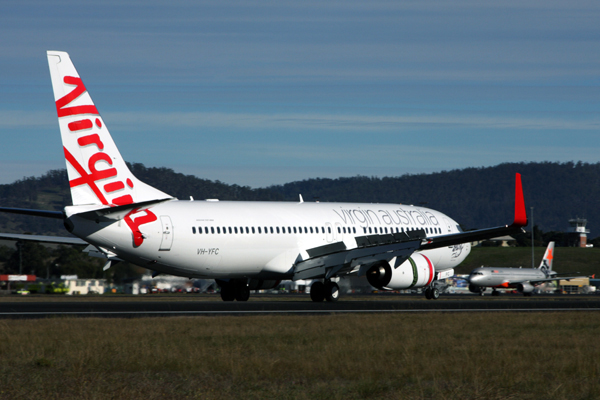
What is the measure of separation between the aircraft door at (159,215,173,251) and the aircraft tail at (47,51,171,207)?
2.07 metres

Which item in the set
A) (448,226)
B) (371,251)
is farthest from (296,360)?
(448,226)

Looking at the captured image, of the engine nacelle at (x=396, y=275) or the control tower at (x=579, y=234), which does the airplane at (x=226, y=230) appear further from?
the control tower at (x=579, y=234)

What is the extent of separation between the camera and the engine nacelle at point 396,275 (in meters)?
34.8

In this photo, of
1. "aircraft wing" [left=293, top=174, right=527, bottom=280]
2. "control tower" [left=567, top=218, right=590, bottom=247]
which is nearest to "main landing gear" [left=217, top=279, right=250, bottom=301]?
"aircraft wing" [left=293, top=174, right=527, bottom=280]

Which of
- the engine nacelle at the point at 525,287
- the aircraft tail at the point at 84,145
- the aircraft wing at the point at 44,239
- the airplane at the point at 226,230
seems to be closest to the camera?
the aircraft tail at the point at 84,145

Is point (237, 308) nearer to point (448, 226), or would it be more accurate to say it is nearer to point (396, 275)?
point (396, 275)

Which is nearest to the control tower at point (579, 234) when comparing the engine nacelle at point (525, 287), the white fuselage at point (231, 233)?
the engine nacelle at point (525, 287)

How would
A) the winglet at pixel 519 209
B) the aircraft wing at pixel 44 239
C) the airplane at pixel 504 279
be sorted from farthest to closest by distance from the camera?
the airplane at pixel 504 279 → the aircraft wing at pixel 44 239 → the winglet at pixel 519 209

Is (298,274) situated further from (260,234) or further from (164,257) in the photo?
(164,257)

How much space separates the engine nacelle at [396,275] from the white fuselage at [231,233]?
11.5 ft

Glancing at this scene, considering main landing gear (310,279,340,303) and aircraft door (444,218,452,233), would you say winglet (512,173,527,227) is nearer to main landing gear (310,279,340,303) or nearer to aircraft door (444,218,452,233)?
main landing gear (310,279,340,303)

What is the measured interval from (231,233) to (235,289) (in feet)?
17.3

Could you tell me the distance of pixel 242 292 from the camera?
38.3m

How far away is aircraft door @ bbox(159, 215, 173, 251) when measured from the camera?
31.4 m
